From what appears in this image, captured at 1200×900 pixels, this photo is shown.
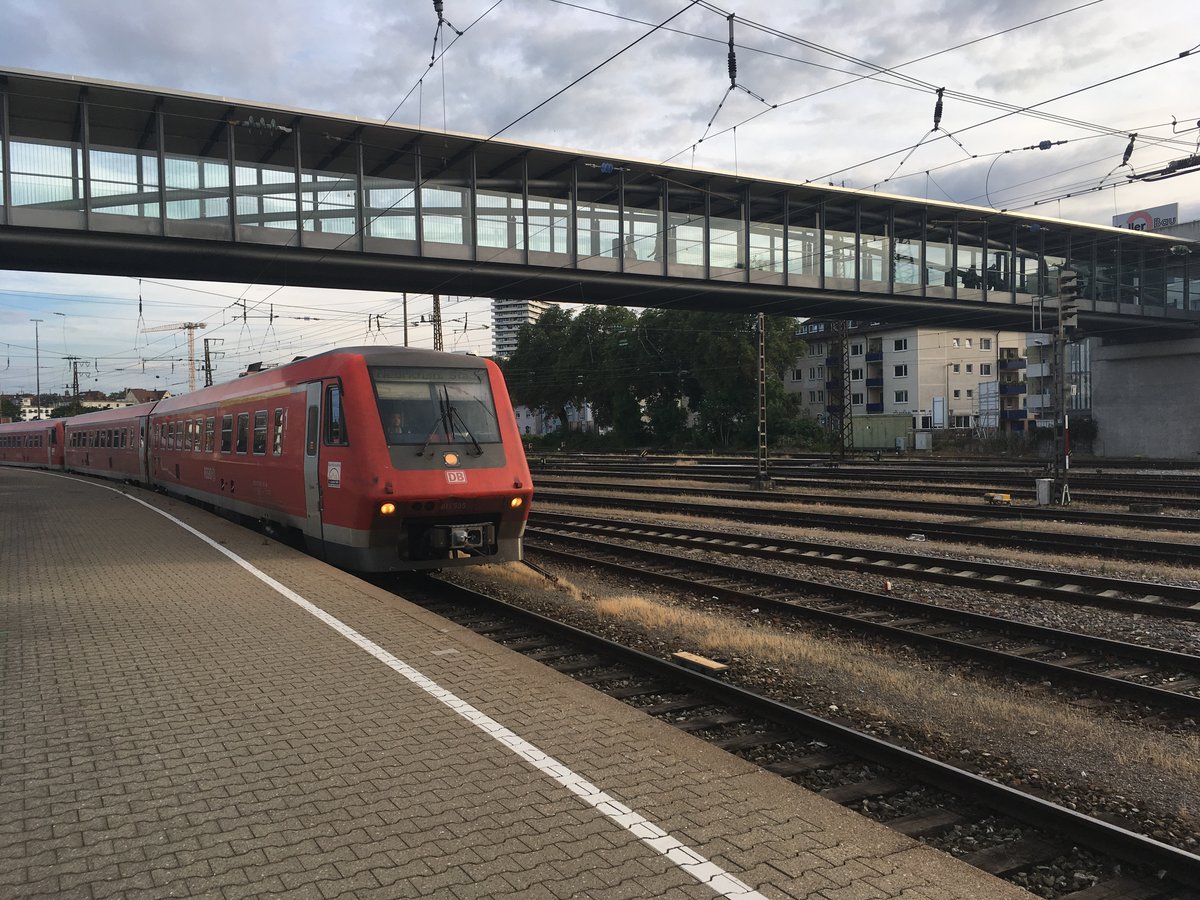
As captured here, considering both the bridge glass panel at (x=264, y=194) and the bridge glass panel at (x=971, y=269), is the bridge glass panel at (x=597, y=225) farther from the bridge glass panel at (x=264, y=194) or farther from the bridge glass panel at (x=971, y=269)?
the bridge glass panel at (x=971, y=269)

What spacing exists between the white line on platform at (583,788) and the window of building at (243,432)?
7.95m

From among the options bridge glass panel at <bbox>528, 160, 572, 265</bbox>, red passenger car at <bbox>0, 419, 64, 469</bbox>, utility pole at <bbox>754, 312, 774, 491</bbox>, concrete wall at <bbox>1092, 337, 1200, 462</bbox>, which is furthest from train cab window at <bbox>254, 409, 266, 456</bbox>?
concrete wall at <bbox>1092, 337, 1200, 462</bbox>

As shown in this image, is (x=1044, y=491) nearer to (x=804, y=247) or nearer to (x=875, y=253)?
(x=804, y=247)

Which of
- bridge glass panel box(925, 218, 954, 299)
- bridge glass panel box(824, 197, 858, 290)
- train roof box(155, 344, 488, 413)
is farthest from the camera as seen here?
bridge glass panel box(925, 218, 954, 299)

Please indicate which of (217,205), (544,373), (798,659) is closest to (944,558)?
Answer: (798,659)

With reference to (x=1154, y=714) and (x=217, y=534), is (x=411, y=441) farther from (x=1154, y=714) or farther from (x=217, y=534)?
(x=1154, y=714)

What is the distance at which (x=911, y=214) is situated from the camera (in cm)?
3388

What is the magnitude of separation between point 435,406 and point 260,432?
177 inches

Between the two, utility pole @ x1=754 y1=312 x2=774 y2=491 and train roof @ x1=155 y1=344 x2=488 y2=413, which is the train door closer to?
train roof @ x1=155 y1=344 x2=488 y2=413

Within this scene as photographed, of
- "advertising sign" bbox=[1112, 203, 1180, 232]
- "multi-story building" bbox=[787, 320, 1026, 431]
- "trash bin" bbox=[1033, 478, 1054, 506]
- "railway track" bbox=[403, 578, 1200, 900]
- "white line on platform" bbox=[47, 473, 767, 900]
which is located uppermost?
"advertising sign" bbox=[1112, 203, 1180, 232]

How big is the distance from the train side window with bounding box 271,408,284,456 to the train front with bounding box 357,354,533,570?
287cm

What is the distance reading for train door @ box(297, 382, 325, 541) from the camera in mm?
11328

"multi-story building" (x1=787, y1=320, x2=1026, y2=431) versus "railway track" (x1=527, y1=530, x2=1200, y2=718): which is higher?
"multi-story building" (x1=787, y1=320, x2=1026, y2=431)

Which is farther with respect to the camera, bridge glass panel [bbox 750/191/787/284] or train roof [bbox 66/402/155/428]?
bridge glass panel [bbox 750/191/787/284]
